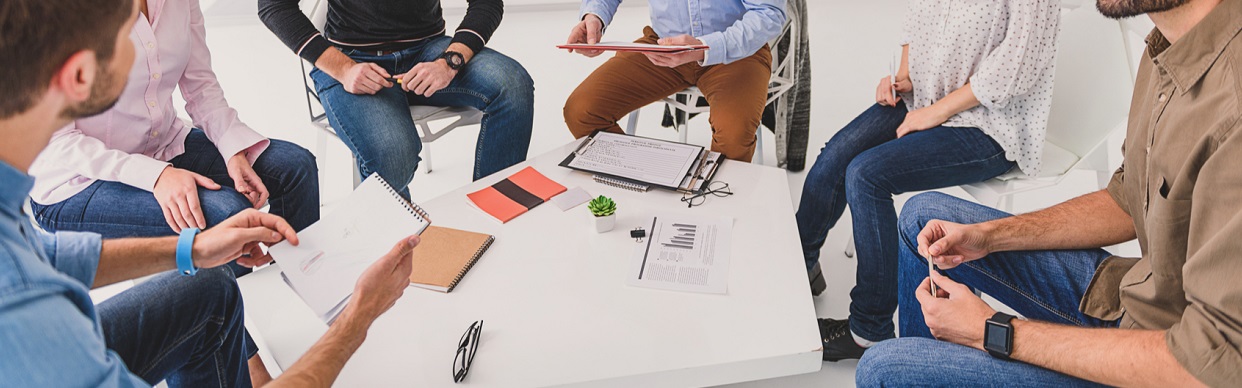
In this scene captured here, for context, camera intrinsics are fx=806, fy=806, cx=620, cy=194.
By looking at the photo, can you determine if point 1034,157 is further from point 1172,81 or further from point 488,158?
point 488,158

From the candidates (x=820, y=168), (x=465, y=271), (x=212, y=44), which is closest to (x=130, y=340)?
(x=465, y=271)

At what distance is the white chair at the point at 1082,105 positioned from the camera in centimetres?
189

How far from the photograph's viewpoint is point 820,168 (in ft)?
6.79

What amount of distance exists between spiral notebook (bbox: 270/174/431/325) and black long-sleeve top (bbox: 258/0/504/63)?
2.96 feet

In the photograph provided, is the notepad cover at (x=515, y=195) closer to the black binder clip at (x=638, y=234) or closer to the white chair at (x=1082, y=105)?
the black binder clip at (x=638, y=234)

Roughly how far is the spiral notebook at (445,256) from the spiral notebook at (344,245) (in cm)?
11

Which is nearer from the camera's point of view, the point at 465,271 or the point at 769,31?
the point at 465,271

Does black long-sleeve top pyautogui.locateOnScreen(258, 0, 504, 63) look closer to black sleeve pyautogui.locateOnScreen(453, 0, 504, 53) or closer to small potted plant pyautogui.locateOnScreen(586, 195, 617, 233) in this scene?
black sleeve pyautogui.locateOnScreen(453, 0, 504, 53)

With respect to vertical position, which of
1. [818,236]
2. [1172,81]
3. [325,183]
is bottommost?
[325,183]

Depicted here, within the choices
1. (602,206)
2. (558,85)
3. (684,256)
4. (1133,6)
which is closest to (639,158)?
(602,206)

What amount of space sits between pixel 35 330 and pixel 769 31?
184 centimetres

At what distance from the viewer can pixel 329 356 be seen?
1.10 m

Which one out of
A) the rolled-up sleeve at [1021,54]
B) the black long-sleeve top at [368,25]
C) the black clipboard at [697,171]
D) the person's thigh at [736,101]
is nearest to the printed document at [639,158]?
the black clipboard at [697,171]

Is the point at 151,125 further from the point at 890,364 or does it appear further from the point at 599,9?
the point at 890,364
